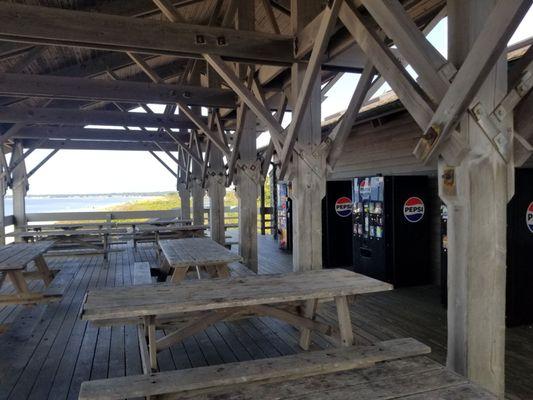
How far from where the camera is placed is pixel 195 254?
4.40 m

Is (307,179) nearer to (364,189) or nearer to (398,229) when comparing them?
(398,229)

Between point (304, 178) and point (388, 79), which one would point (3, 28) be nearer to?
point (304, 178)

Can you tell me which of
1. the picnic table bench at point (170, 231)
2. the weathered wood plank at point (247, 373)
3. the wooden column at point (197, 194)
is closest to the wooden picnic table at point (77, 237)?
the picnic table bench at point (170, 231)

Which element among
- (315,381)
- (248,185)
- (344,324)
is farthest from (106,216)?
(315,381)

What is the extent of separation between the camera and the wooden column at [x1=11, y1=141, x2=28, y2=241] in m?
10.0

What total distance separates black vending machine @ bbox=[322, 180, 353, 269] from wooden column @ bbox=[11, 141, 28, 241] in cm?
794

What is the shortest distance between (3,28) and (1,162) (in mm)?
7294

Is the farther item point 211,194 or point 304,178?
point 211,194

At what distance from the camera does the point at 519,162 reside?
6.20 feet

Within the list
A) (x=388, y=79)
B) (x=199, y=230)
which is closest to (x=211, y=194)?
(x=199, y=230)

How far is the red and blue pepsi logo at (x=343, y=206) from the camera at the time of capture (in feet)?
23.8

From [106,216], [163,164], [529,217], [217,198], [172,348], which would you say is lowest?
[172,348]

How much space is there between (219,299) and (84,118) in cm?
590

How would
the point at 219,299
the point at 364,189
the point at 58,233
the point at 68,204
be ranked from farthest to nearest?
the point at 68,204 < the point at 58,233 < the point at 364,189 < the point at 219,299
